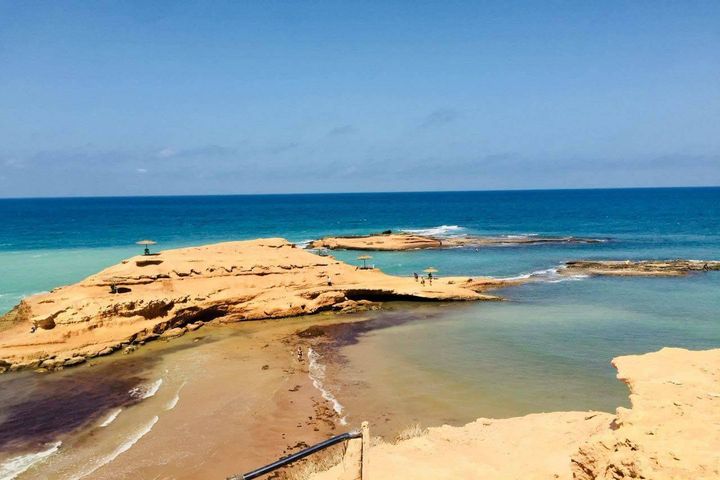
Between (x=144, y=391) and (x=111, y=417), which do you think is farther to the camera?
(x=144, y=391)

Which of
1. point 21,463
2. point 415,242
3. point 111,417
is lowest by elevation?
point 21,463

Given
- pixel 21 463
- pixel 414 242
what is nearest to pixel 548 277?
pixel 414 242

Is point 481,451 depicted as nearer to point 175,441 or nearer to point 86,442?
point 175,441

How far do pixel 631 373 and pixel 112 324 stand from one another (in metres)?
22.3

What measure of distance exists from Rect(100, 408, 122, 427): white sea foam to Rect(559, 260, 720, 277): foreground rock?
35.5 metres

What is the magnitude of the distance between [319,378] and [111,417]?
23.5 ft

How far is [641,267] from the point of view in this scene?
138 feet

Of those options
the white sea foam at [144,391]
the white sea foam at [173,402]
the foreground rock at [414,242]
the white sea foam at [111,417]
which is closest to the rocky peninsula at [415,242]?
the foreground rock at [414,242]

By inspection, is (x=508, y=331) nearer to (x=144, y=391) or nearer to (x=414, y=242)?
(x=144, y=391)

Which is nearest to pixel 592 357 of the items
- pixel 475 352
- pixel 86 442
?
pixel 475 352

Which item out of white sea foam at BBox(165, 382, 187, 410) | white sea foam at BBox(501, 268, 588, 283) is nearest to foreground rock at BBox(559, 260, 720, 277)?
white sea foam at BBox(501, 268, 588, 283)

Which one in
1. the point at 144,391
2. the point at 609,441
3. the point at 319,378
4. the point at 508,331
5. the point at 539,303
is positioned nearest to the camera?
the point at 609,441

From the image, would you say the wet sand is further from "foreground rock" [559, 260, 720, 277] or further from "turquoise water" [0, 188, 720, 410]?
"foreground rock" [559, 260, 720, 277]

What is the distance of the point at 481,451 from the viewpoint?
10508mm
